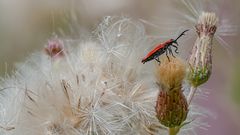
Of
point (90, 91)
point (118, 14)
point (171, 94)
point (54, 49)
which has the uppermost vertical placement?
point (118, 14)

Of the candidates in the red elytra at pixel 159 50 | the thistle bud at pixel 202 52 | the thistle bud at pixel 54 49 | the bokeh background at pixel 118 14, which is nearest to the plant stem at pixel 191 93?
the thistle bud at pixel 202 52

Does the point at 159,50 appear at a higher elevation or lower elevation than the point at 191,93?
Result: higher

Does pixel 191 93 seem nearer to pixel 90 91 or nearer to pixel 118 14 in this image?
pixel 90 91

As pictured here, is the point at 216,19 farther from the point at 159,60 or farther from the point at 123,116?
the point at 123,116

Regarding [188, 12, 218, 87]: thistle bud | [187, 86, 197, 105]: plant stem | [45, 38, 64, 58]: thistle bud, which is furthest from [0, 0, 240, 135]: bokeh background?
[187, 86, 197, 105]: plant stem

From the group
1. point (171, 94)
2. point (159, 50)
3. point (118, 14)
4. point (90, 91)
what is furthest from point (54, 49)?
point (118, 14)

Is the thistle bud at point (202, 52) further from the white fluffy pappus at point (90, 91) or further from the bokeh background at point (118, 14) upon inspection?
the bokeh background at point (118, 14)
